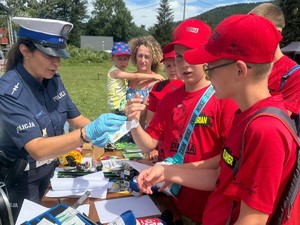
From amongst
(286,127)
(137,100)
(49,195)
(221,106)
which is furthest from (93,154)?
(286,127)

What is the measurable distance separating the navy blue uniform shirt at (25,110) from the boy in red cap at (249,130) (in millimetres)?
1142

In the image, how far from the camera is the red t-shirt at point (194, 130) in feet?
5.39

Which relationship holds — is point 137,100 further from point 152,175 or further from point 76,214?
point 76,214

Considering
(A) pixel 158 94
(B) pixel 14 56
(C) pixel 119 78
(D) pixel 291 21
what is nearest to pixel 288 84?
(A) pixel 158 94

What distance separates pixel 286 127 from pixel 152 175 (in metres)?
0.70

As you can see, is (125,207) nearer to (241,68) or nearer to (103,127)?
(103,127)

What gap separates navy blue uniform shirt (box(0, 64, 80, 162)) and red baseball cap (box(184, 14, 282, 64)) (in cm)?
129

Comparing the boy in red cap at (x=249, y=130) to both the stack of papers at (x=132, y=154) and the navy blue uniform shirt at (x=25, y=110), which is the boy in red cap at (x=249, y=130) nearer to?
the navy blue uniform shirt at (x=25, y=110)

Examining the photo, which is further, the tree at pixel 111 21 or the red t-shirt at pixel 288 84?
the tree at pixel 111 21

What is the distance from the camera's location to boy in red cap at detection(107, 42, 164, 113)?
389 centimetres

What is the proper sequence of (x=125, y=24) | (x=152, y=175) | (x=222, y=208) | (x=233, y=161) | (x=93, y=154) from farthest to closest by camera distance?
(x=125, y=24)
(x=93, y=154)
(x=152, y=175)
(x=222, y=208)
(x=233, y=161)

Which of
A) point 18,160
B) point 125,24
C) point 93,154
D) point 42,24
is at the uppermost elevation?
point 42,24

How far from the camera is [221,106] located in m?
1.66

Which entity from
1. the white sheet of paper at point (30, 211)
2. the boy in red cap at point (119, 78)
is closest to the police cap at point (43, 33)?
the white sheet of paper at point (30, 211)
